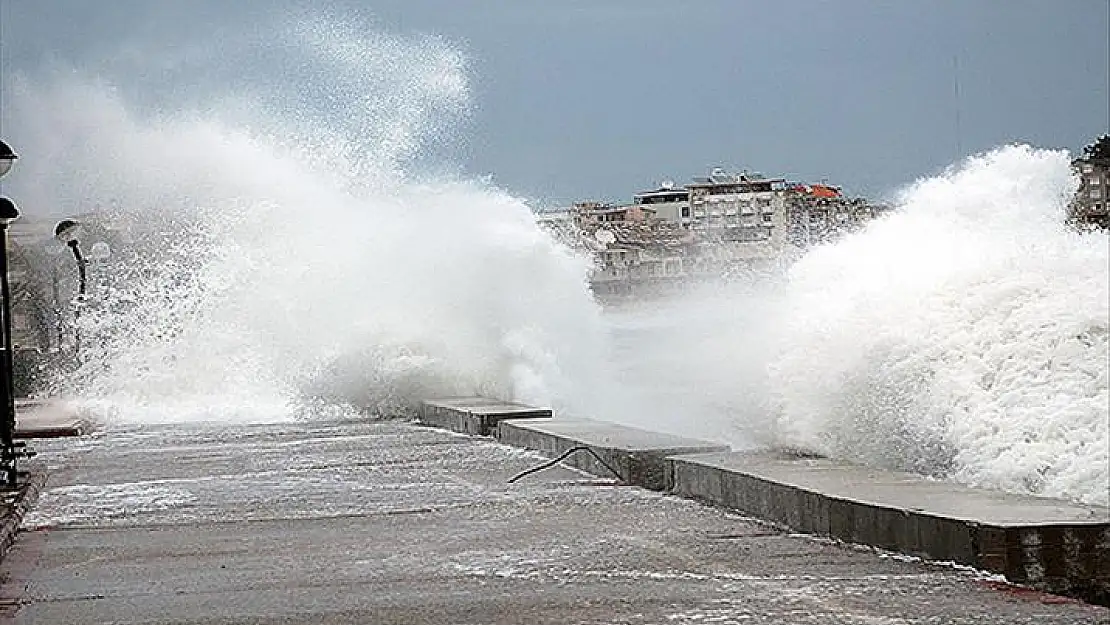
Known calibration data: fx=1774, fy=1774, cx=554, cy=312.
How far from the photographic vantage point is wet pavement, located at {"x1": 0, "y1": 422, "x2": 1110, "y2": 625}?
6660 mm

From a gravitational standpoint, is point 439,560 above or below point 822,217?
below

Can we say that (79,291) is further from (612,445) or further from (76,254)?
(612,445)

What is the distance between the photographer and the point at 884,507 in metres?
7.66

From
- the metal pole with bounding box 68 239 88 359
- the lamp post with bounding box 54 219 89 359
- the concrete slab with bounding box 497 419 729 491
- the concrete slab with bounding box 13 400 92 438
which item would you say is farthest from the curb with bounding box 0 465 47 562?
the lamp post with bounding box 54 219 89 359

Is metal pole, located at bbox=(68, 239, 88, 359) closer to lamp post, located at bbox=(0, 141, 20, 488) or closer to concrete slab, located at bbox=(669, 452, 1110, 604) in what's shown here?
lamp post, located at bbox=(0, 141, 20, 488)

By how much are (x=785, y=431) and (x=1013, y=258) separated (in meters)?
2.28

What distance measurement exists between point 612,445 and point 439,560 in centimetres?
354

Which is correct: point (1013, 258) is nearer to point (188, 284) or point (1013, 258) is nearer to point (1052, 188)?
point (1052, 188)

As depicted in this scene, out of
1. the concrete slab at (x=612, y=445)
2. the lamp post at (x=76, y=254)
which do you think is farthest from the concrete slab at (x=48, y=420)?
the concrete slab at (x=612, y=445)

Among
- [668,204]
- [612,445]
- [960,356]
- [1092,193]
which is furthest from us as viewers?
[668,204]

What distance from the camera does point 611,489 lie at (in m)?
10.9

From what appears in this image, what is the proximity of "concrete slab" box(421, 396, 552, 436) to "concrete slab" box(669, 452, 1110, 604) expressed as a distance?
5382 mm

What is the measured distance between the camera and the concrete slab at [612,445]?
10898 millimetres

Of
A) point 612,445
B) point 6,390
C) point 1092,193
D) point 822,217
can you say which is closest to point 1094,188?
point 1092,193
